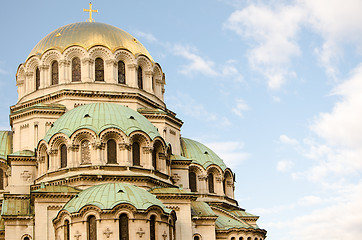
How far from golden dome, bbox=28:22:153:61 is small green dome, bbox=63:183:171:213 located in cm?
1264

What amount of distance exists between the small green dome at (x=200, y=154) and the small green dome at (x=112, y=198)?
1161 centimetres

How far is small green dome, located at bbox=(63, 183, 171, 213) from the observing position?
109ft

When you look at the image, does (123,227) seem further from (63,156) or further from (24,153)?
(24,153)

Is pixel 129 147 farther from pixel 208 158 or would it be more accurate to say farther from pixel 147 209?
pixel 208 158

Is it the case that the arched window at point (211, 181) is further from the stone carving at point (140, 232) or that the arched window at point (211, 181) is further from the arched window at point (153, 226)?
the stone carving at point (140, 232)

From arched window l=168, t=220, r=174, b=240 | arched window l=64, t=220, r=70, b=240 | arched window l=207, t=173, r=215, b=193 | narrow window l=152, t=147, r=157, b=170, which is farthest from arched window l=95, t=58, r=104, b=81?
arched window l=168, t=220, r=174, b=240

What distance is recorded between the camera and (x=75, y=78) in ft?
145

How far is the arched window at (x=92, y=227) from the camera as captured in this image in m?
33.2

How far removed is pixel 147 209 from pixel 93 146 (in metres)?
5.74

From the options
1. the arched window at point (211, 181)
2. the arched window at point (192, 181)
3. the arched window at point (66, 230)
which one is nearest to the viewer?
the arched window at point (66, 230)

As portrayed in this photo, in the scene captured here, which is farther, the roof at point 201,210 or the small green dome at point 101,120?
the roof at point 201,210

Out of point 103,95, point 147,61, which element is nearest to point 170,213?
point 103,95

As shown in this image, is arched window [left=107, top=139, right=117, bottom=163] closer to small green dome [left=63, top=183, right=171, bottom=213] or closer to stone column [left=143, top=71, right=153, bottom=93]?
small green dome [left=63, top=183, right=171, bottom=213]

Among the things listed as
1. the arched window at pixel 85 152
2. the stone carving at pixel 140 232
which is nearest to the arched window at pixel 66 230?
the stone carving at pixel 140 232
